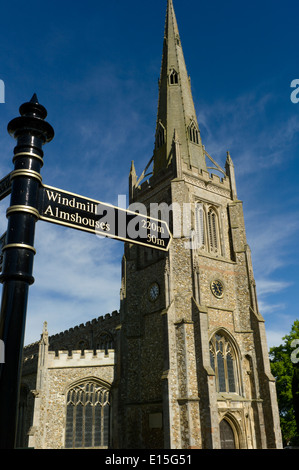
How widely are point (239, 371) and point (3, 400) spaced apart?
2208 centimetres

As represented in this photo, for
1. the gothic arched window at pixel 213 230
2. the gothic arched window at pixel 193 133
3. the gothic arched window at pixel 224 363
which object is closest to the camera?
the gothic arched window at pixel 224 363

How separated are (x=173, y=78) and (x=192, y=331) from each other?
22.1m

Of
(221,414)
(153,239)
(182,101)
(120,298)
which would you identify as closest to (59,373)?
(120,298)

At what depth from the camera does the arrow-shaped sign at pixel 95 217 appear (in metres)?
4.32

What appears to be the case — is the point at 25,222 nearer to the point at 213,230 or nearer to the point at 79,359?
the point at 79,359

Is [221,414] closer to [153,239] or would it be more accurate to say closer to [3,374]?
[153,239]

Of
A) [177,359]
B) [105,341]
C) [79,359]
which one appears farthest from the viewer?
[105,341]

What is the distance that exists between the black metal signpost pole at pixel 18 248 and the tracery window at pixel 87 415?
66.8 feet

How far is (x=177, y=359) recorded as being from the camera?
68.2 feet

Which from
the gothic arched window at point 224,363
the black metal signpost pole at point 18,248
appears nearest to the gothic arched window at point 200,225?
the gothic arched window at point 224,363

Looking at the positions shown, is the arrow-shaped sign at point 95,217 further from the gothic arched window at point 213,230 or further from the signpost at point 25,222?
the gothic arched window at point 213,230

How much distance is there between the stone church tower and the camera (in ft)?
66.0

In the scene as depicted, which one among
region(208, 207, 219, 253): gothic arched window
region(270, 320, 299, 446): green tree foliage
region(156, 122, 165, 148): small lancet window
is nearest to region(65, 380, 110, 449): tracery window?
region(208, 207, 219, 253): gothic arched window

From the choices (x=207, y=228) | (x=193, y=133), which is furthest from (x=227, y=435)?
(x=193, y=133)
